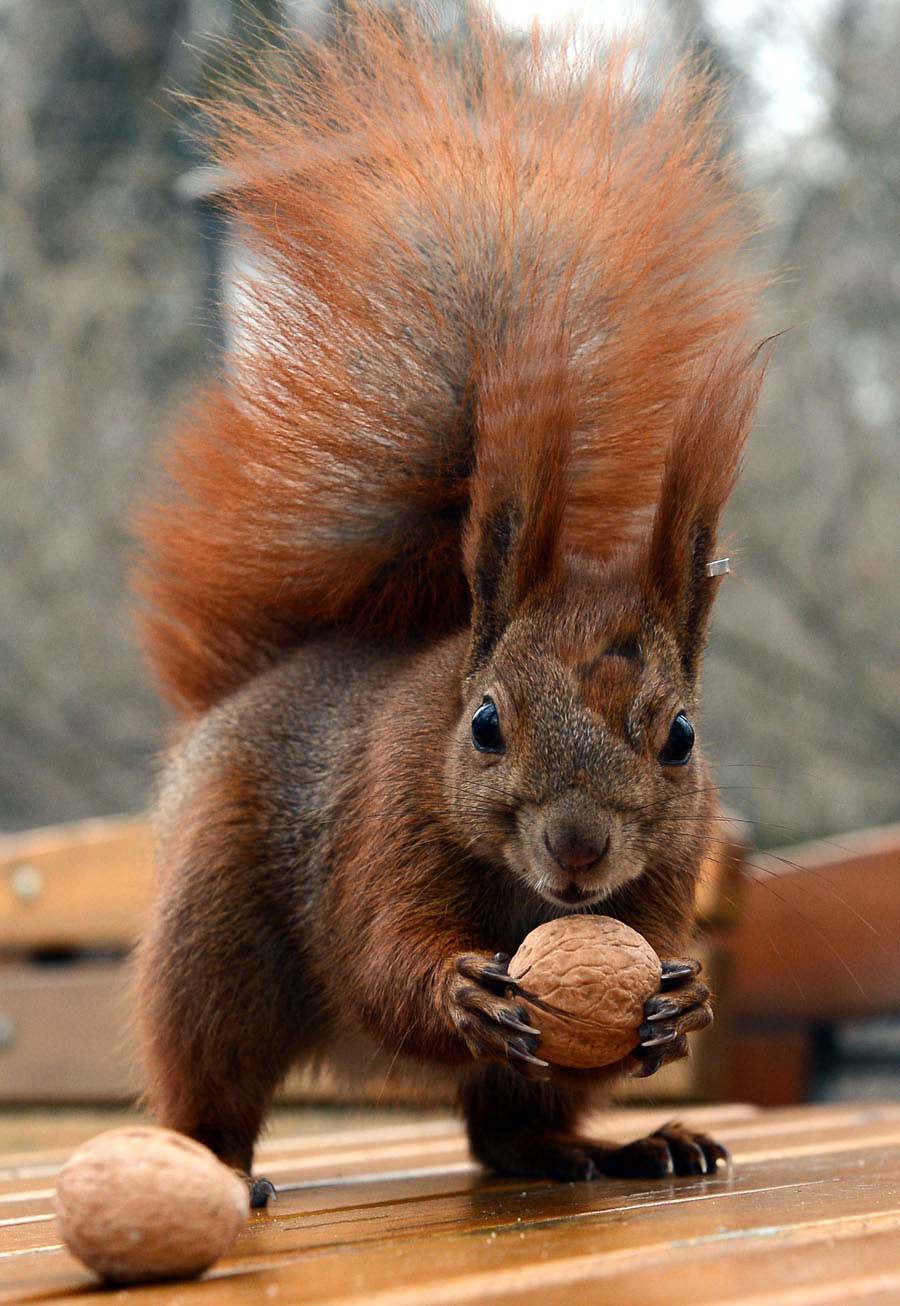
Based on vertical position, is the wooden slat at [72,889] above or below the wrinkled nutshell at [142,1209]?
above

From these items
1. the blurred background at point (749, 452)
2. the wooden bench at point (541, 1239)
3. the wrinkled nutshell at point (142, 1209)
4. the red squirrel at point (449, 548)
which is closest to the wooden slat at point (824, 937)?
the blurred background at point (749, 452)

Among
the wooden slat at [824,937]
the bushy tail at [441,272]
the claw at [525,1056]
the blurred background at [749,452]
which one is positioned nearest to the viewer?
the claw at [525,1056]

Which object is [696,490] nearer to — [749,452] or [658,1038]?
[658,1038]

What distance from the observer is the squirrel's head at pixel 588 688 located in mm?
1022

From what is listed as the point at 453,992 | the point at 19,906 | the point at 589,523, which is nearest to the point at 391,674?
the point at 589,523

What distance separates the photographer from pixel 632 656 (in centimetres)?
107

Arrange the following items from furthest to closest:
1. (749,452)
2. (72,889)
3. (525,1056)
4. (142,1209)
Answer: (749,452) → (72,889) → (525,1056) → (142,1209)

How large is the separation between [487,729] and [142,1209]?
0.40 metres

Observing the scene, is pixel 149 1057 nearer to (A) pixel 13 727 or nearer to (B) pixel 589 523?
(B) pixel 589 523

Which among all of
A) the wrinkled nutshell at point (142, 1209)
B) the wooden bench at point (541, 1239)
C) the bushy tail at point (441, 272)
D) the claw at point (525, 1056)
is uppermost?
the bushy tail at point (441, 272)

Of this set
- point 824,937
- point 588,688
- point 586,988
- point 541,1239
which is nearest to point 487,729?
point 588,688

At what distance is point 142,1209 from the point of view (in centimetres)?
80

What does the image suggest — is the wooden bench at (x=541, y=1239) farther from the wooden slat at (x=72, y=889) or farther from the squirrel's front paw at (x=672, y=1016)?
the wooden slat at (x=72, y=889)

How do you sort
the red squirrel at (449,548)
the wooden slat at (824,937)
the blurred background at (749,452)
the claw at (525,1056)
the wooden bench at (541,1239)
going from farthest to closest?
the blurred background at (749,452) < the wooden slat at (824,937) < the red squirrel at (449,548) < the claw at (525,1056) < the wooden bench at (541,1239)
